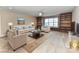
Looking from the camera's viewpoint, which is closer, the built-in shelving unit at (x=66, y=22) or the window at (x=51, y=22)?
the window at (x=51, y=22)

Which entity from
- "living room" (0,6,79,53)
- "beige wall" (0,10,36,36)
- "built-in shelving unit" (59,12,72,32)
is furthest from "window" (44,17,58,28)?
"beige wall" (0,10,36,36)

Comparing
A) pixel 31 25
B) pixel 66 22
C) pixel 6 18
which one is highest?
pixel 6 18

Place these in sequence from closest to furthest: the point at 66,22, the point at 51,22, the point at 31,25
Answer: the point at 31,25, the point at 51,22, the point at 66,22

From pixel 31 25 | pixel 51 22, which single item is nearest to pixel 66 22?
pixel 51 22

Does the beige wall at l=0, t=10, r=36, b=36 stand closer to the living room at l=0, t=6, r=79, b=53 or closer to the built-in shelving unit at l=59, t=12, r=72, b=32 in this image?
the living room at l=0, t=6, r=79, b=53

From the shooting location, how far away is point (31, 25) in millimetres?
3266

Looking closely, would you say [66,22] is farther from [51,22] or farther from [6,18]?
[6,18]

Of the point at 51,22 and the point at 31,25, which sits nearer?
the point at 31,25

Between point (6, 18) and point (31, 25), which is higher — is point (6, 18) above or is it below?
above

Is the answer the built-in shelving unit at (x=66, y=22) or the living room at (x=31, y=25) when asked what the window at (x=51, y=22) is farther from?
the built-in shelving unit at (x=66, y=22)

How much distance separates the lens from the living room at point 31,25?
288cm

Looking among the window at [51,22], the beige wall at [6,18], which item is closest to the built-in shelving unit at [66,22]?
the window at [51,22]

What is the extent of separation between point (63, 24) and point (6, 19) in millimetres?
2470
